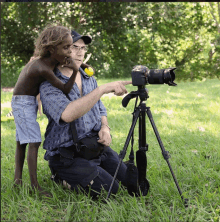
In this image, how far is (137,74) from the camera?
2.19 m

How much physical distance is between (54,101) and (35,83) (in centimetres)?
42

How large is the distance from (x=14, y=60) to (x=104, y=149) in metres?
11.6

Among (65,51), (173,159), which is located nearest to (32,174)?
(65,51)

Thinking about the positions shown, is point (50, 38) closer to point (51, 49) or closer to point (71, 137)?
point (51, 49)

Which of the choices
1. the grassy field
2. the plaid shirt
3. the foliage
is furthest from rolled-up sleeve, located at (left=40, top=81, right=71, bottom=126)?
the foliage

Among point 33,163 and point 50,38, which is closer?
point 50,38

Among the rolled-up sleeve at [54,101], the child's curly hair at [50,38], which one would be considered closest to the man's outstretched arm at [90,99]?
the rolled-up sleeve at [54,101]

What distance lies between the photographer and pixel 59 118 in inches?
87.8

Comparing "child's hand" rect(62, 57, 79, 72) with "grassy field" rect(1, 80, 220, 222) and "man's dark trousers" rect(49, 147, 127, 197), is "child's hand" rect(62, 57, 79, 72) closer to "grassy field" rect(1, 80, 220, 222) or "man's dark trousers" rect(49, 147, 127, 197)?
"man's dark trousers" rect(49, 147, 127, 197)

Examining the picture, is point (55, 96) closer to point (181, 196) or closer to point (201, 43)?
point (181, 196)

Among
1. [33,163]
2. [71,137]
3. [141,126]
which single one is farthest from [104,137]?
[33,163]

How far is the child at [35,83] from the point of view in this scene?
2461mm

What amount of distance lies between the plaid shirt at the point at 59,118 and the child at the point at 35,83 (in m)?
0.09

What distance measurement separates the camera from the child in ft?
8.07
